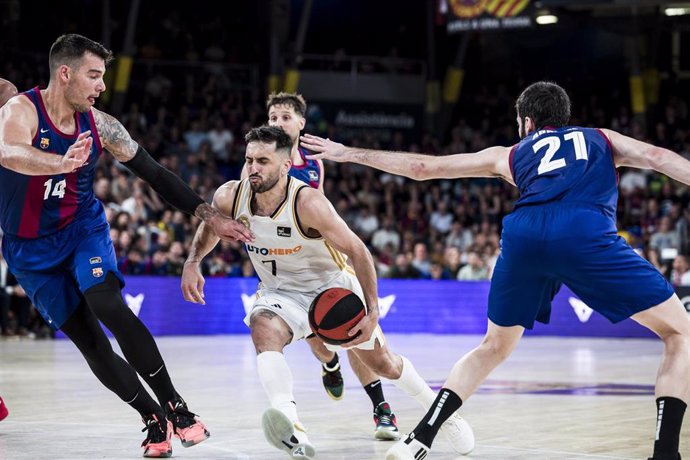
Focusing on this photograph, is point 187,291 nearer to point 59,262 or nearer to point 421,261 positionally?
point 59,262

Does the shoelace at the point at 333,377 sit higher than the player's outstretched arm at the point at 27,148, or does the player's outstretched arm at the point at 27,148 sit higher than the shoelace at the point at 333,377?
the player's outstretched arm at the point at 27,148

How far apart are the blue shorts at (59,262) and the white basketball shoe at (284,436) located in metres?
1.39

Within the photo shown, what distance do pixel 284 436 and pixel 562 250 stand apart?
182 cm

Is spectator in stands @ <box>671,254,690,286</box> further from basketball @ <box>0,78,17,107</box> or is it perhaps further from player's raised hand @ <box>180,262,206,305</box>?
basketball @ <box>0,78,17,107</box>

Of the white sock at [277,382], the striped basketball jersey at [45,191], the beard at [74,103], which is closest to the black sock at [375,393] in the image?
the white sock at [277,382]

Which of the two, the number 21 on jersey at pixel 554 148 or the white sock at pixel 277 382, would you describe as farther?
the white sock at pixel 277 382

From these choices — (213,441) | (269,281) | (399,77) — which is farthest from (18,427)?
(399,77)

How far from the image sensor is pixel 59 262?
6820 mm

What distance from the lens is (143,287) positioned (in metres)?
18.3

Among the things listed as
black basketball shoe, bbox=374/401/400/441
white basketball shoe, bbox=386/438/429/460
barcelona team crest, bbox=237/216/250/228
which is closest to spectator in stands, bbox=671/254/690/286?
black basketball shoe, bbox=374/401/400/441

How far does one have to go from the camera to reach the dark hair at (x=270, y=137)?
22.7ft

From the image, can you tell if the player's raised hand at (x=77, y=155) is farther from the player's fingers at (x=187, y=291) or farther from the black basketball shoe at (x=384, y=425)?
the black basketball shoe at (x=384, y=425)

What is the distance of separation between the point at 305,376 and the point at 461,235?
432 inches

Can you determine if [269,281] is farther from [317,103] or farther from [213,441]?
[317,103]
